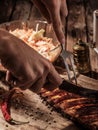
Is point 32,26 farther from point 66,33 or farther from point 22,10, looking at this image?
point 22,10

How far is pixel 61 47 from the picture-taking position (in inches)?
72.0

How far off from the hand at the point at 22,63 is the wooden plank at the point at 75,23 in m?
1.08

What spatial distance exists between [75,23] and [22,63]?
64.1 inches

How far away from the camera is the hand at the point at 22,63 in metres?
1.01

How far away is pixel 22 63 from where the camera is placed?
1026mm

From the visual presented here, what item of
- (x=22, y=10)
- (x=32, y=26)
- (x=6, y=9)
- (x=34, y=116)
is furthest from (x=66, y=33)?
(x=34, y=116)

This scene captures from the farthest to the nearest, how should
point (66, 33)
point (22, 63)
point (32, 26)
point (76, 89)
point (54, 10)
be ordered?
point (66, 33) < point (32, 26) < point (54, 10) < point (76, 89) < point (22, 63)

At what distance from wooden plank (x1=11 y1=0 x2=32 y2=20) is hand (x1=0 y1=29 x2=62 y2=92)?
1754 mm

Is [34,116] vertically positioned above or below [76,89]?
below

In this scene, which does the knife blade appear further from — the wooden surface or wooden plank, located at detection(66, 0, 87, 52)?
wooden plank, located at detection(66, 0, 87, 52)

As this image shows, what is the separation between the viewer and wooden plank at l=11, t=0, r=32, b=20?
281cm

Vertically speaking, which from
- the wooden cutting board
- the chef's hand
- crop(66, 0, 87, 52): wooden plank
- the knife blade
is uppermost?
the chef's hand

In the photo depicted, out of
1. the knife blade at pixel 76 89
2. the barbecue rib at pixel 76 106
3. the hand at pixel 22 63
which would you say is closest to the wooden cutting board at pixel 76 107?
the barbecue rib at pixel 76 106

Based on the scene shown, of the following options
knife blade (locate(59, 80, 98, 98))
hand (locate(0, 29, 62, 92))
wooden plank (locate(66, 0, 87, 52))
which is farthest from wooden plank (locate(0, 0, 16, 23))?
hand (locate(0, 29, 62, 92))
